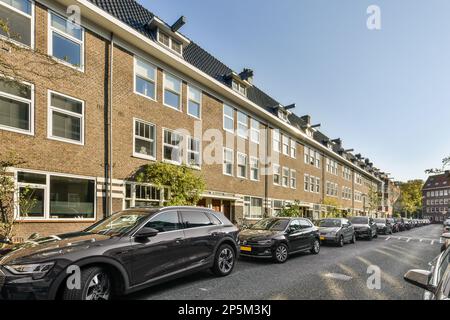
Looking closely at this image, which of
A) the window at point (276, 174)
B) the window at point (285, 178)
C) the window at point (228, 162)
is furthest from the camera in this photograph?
the window at point (285, 178)

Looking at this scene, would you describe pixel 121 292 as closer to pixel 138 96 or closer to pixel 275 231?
pixel 275 231

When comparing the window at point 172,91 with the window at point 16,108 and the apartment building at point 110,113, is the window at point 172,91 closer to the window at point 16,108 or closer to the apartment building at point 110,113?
the apartment building at point 110,113

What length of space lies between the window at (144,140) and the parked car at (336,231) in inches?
351

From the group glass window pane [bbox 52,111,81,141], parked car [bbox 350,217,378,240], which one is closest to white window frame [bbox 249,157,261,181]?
parked car [bbox 350,217,378,240]

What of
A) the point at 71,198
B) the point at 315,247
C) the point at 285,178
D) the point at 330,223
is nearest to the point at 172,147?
the point at 71,198

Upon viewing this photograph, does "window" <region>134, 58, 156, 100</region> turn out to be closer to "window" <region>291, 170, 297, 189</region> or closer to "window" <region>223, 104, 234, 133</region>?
"window" <region>223, 104, 234, 133</region>

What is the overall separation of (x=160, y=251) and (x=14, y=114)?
703cm

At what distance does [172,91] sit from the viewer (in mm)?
14664

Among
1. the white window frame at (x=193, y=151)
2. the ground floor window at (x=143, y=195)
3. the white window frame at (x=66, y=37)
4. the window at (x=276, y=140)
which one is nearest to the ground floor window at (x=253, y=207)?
the window at (x=276, y=140)

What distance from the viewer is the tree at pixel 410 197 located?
82.2 meters

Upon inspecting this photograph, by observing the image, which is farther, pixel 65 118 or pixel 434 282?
pixel 65 118

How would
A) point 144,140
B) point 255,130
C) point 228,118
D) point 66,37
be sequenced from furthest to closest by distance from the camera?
point 255,130, point 228,118, point 144,140, point 66,37

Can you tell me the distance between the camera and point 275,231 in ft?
31.6

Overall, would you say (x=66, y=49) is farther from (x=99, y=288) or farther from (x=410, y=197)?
(x=410, y=197)
